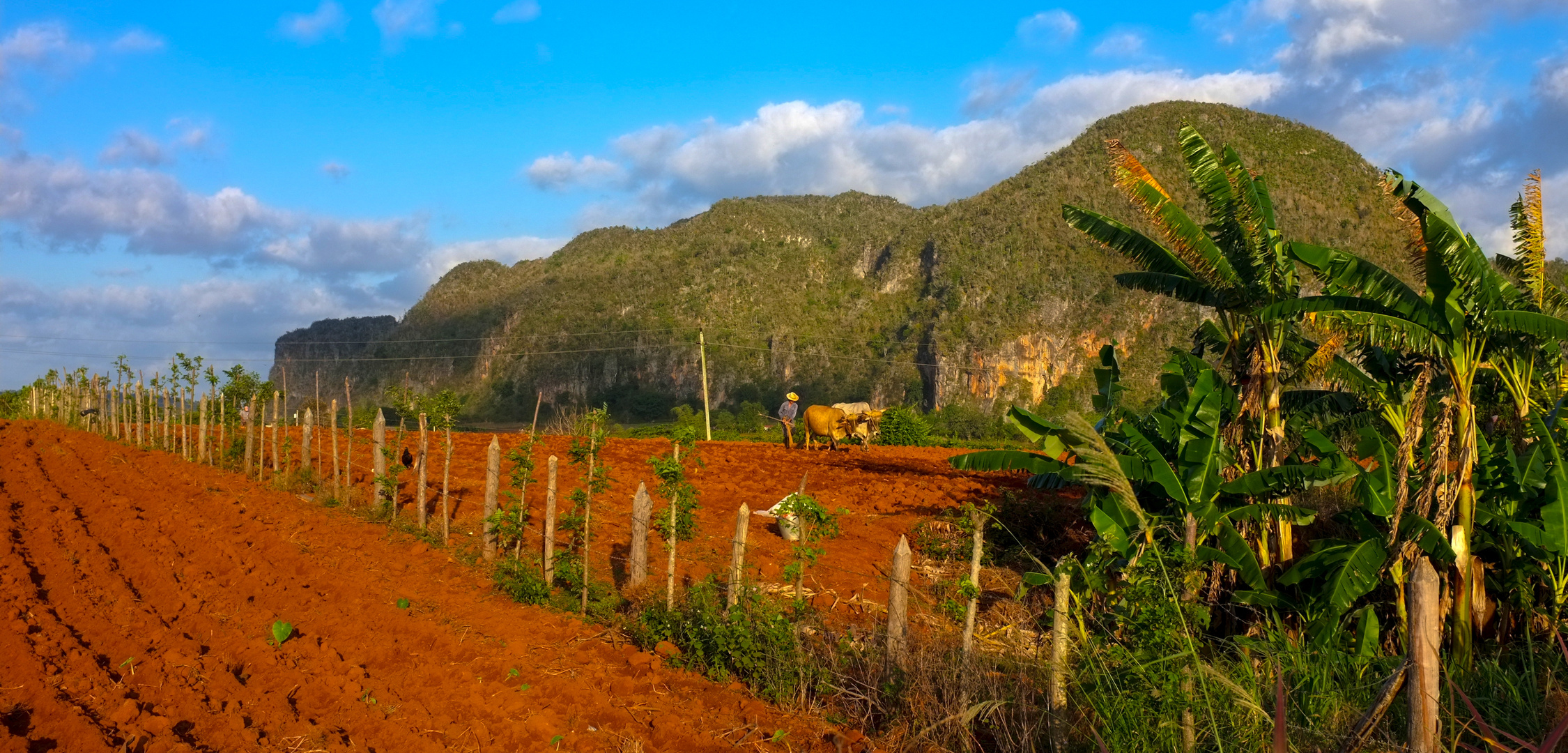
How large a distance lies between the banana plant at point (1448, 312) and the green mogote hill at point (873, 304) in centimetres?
2989

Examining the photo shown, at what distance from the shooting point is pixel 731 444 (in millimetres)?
20125

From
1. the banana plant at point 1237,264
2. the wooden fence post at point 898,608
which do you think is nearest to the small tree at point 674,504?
the wooden fence post at point 898,608

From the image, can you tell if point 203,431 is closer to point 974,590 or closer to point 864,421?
point 864,421

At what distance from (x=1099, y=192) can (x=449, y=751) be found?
2233 inches

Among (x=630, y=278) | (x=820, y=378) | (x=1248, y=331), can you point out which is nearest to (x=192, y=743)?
(x=1248, y=331)

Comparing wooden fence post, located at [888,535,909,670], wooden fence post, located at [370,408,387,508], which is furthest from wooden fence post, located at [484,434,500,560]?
wooden fence post, located at [888,535,909,670]

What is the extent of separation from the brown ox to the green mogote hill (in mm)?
19545

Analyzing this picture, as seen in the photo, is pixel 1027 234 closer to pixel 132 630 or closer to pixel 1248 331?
pixel 1248 331

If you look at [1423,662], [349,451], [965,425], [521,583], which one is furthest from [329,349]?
A: [1423,662]

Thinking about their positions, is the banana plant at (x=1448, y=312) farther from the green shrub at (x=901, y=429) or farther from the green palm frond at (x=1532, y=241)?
the green shrub at (x=901, y=429)

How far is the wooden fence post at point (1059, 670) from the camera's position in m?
4.78

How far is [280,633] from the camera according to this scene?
6711 millimetres

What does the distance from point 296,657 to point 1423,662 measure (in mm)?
6251

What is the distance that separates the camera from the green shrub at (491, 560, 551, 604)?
27.3ft
